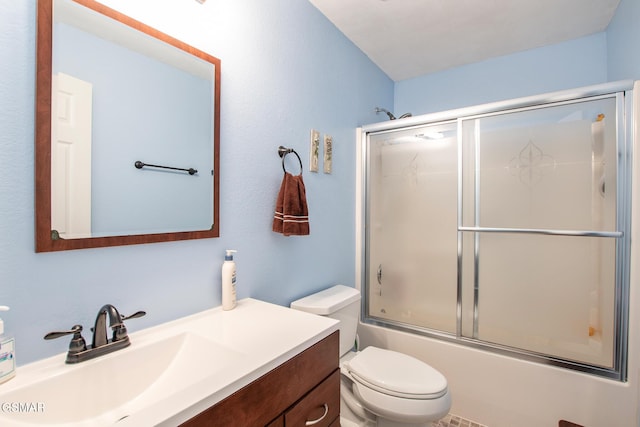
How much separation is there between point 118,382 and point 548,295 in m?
1.97

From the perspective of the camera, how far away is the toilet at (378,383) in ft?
4.26

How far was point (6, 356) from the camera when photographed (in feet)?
2.20

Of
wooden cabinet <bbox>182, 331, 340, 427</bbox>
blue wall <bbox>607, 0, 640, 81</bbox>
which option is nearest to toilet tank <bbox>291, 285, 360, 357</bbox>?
wooden cabinet <bbox>182, 331, 340, 427</bbox>

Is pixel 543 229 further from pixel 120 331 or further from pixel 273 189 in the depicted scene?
pixel 120 331

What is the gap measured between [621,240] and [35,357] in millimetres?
2263

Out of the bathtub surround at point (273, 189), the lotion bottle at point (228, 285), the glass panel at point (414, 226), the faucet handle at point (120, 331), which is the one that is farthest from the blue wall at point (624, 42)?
the faucet handle at point (120, 331)

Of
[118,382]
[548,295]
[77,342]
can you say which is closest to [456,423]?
[548,295]

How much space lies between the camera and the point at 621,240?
1.46 meters

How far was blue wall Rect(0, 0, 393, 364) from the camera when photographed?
74cm

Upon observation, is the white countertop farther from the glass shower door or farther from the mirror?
the glass shower door

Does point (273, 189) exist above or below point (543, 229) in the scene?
above

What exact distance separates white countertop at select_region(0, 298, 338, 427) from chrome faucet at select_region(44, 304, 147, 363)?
21mm

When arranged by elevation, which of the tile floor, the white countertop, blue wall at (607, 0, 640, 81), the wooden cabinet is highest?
blue wall at (607, 0, 640, 81)

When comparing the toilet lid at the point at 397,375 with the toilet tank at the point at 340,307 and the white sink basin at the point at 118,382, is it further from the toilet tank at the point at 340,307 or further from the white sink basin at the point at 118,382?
the white sink basin at the point at 118,382
